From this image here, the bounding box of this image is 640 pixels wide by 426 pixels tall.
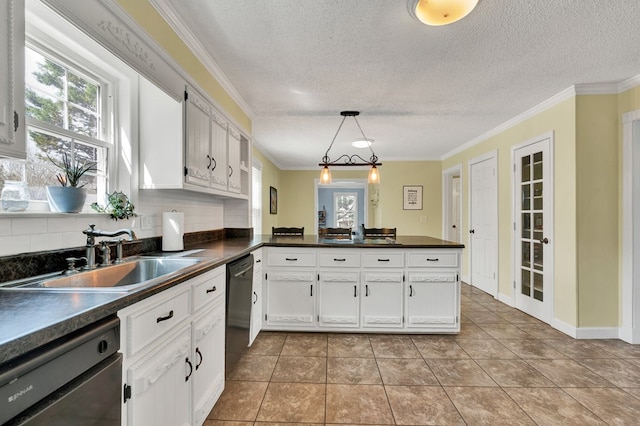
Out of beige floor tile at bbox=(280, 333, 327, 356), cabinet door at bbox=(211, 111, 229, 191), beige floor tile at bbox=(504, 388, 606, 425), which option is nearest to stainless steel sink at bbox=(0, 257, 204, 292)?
cabinet door at bbox=(211, 111, 229, 191)

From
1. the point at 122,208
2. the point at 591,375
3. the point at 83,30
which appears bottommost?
the point at 591,375

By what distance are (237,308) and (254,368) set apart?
1.81 feet

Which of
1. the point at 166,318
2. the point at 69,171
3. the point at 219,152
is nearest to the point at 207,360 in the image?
the point at 166,318

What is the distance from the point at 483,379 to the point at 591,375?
0.84 metres

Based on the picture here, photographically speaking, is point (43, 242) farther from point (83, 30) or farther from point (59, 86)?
point (83, 30)

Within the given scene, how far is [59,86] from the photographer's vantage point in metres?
1.57

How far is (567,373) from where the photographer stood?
2.26m

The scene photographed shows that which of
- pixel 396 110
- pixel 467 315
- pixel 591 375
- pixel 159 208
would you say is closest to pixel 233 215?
pixel 159 208

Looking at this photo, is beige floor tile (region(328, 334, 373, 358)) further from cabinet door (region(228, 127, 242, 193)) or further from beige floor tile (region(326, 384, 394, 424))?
cabinet door (region(228, 127, 242, 193))

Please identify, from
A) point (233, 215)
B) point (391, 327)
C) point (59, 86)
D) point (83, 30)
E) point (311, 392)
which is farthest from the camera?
point (233, 215)

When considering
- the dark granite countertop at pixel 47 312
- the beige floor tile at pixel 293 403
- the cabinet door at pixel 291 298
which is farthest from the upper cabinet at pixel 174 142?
the beige floor tile at pixel 293 403

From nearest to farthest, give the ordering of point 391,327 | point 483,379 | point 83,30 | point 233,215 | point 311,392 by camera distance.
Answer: point 83,30 < point 311,392 < point 483,379 < point 391,327 < point 233,215

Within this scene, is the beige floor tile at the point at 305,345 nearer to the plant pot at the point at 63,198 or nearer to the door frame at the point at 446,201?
the plant pot at the point at 63,198

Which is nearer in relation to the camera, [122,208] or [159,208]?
[122,208]
